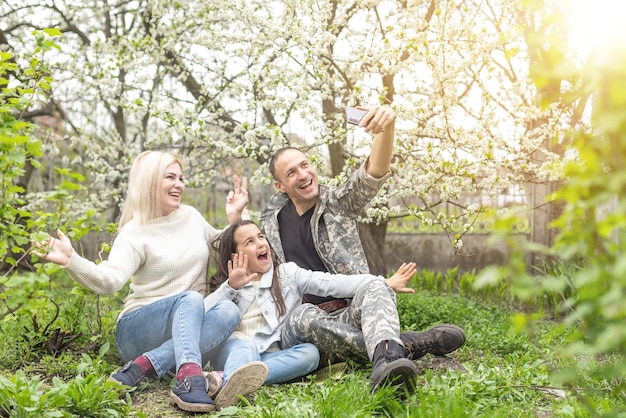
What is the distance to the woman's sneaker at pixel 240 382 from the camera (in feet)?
9.60

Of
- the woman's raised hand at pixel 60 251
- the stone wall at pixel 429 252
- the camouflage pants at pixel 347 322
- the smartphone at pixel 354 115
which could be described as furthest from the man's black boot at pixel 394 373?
the stone wall at pixel 429 252

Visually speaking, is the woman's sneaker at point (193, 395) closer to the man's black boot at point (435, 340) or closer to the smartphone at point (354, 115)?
the man's black boot at point (435, 340)

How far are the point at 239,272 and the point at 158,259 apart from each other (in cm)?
46

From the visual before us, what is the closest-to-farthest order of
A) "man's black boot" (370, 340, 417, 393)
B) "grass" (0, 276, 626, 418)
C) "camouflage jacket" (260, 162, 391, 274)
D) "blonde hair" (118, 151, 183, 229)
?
1. "grass" (0, 276, 626, 418)
2. "man's black boot" (370, 340, 417, 393)
3. "blonde hair" (118, 151, 183, 229)
4. "camouflage jacket" (260, 162, 391, 274)

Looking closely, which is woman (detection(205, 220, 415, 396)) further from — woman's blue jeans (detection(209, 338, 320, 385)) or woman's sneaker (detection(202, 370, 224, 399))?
woman's sneaker (detection(202, 370, 224, 399))

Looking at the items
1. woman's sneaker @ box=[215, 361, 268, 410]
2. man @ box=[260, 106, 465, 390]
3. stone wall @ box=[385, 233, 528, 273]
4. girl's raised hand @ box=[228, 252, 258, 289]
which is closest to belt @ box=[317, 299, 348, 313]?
man @ box=[260, 106, 465, 390]

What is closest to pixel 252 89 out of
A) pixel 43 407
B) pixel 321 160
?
pixel 321 160

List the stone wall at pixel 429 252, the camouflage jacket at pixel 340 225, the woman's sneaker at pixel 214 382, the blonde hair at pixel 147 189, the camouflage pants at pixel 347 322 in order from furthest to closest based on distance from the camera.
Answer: the stone wall at pixel 429 252 < the camouflage jacket at pixel 340 225 < the blonde hair at pixel 147 189 < the camouflage pants at pixel 347 322 < the woman's sneaker at pixel 214 382

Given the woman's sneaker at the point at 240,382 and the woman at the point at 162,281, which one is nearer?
the woman's sneaker at the point at 240,382

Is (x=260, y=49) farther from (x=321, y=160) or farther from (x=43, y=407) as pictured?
(x=43, y=407)

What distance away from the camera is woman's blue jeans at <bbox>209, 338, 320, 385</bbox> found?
330 cm

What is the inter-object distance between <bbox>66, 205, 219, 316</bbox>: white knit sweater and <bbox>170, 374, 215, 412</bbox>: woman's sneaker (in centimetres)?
67

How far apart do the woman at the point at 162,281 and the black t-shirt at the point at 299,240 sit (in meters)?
0.30

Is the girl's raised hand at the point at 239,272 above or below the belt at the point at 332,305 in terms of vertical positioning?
above
